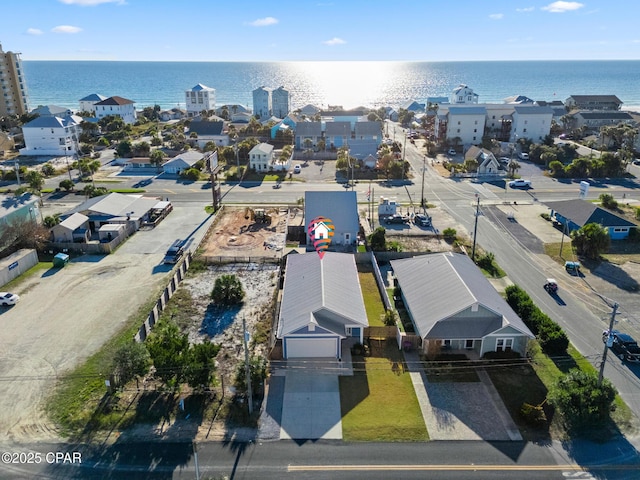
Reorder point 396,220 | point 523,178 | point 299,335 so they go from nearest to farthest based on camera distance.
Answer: point 299,335 → point 396,220 → point 523,178

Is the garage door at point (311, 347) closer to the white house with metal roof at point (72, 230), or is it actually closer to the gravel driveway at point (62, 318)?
the gravel driveway at point (62, 318)

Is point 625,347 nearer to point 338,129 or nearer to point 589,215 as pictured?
point 589,215

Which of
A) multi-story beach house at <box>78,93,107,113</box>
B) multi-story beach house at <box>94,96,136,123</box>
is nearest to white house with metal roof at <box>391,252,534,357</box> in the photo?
multi-story beach house at <box>94,96,136,123</box>

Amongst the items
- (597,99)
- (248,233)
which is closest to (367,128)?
(248,233)

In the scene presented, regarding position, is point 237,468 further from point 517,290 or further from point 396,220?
point 396,220

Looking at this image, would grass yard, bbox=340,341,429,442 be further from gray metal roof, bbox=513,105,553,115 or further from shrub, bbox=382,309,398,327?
gray metal roof, bbox=513,105,553,115

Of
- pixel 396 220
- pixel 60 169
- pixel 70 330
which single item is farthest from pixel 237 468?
pixel 60 169

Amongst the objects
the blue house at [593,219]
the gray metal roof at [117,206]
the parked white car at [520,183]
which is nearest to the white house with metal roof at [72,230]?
the gray metal roof at [117,206]
